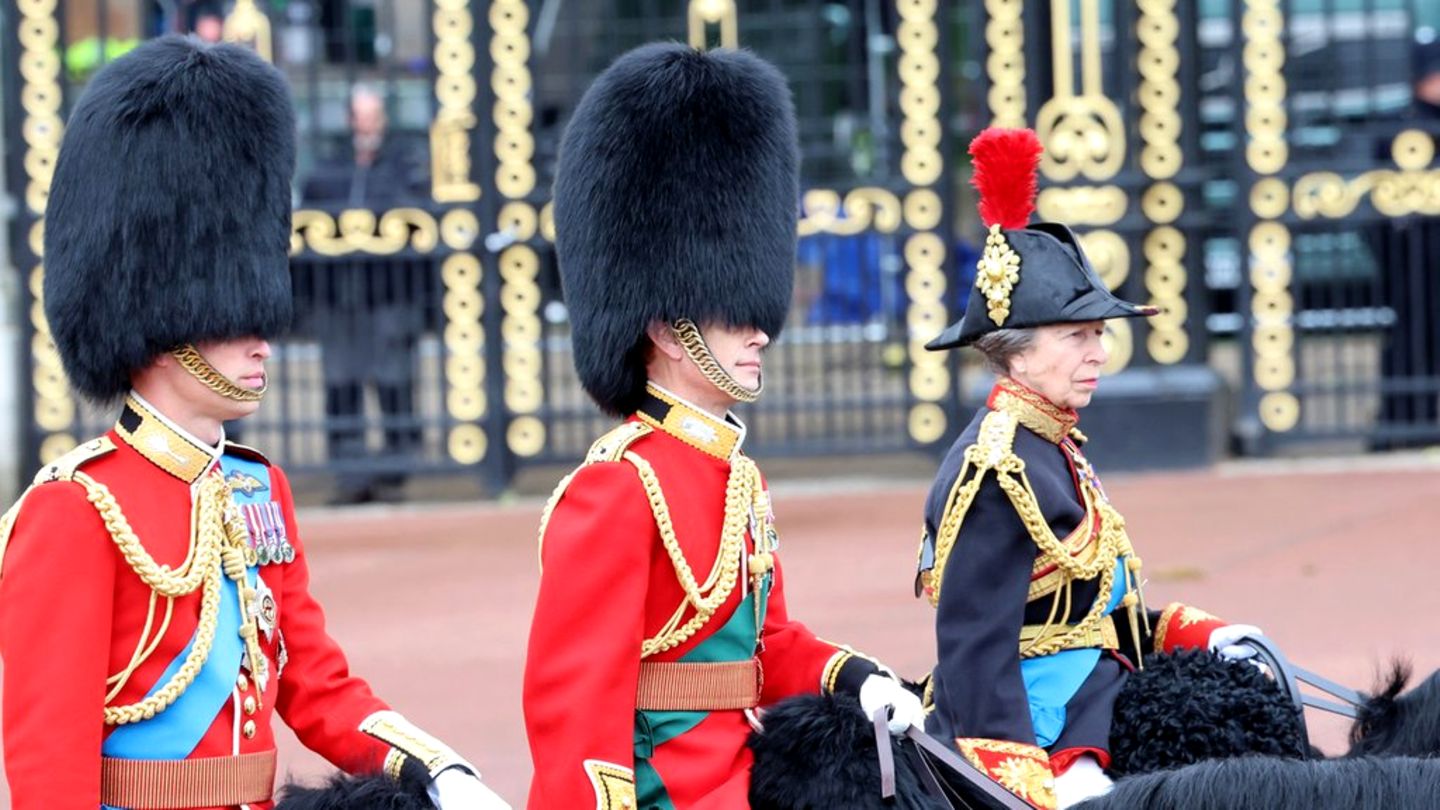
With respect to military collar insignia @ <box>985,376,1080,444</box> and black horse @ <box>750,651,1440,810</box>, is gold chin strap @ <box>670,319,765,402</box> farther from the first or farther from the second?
military collar insignia @ <box>985,376,1080,444</box>

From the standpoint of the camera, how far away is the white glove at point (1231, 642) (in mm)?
4023

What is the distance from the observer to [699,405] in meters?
3.47

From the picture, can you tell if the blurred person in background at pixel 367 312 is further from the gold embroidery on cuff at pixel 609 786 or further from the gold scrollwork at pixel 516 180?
the gold embroidery on cuff at pixel 609 786

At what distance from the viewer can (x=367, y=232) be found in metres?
9.89

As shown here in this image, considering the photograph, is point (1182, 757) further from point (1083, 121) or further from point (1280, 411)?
point (1280, 411)

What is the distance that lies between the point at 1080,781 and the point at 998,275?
0.89 metres

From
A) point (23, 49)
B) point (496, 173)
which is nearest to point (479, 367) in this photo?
point (496, 173)

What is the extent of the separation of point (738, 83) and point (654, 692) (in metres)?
1.01

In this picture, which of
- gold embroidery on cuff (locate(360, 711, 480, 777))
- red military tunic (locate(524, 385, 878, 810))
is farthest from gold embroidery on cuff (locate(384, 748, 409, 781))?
red military tunic (locate(524, 385, 878, 810))

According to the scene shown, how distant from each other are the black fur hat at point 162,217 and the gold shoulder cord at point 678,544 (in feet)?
1.75

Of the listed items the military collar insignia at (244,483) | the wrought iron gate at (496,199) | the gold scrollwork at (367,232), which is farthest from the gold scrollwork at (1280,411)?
the military collar insignia at (244,483)

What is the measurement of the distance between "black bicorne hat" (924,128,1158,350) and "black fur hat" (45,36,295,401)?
1.27 metres

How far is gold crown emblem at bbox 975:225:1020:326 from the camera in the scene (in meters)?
3.93

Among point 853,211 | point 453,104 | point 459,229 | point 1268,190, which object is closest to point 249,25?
point 453,104
